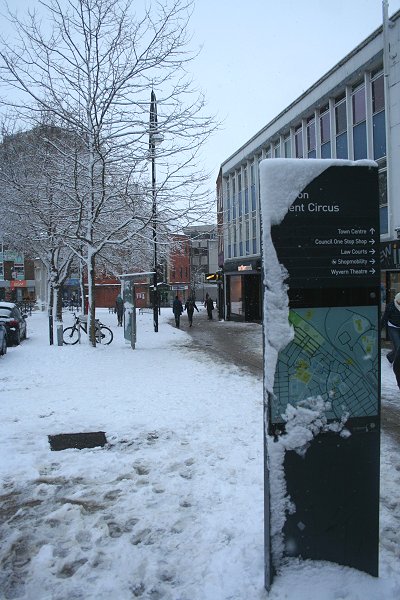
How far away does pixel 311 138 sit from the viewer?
2294 centimetres

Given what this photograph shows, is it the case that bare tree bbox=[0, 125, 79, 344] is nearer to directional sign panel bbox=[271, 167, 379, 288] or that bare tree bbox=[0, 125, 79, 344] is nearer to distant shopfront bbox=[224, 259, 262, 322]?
Answer: distant shopfront bbox=[224, 259, 262, 322]

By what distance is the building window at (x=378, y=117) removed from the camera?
55.4 ft

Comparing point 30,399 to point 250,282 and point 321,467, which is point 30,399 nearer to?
point 321,467

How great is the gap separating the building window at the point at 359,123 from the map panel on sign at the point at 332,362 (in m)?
16.9

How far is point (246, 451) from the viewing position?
5.34 meters

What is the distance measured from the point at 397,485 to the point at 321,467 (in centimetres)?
213

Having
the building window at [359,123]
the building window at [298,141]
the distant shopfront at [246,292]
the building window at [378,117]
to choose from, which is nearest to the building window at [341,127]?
the building window at [359,123]

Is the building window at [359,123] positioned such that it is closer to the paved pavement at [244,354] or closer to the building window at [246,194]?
the paved pavement at [244,354]

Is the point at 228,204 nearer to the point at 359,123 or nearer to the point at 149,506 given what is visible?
the point at 359,123

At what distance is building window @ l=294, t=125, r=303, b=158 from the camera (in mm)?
23764

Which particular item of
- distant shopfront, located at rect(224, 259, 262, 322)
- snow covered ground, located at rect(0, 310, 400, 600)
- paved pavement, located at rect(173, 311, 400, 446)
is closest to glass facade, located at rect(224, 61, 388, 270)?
distant shopfront, located at rect(224, 259, 262, 322)

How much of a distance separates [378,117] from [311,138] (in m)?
6.00

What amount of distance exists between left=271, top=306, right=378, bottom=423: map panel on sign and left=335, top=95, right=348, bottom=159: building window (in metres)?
18.5

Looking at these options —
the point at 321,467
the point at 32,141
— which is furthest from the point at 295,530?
the point at 32,141
